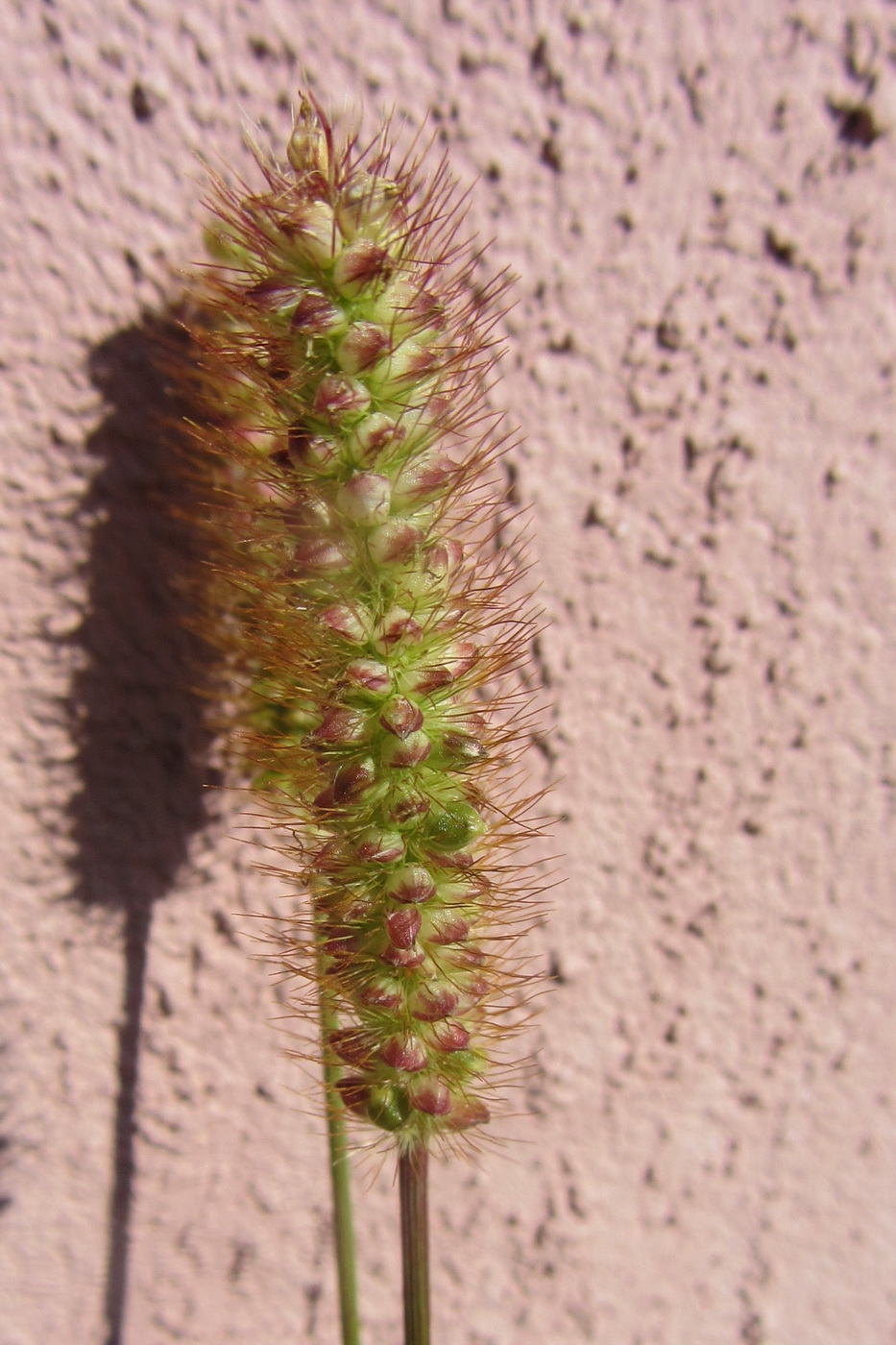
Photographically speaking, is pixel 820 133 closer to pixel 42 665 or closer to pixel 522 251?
pixel 522 251

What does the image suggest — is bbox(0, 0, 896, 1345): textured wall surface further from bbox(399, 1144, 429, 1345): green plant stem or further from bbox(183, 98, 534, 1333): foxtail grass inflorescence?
bbox(399, 1144, 429, 1345): green plant stem

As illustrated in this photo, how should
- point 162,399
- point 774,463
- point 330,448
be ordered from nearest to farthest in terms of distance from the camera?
1. point 330,448
2. point 162,399
3. point 774,463

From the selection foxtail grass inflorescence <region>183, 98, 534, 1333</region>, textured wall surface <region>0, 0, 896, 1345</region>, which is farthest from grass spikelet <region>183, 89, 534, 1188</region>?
textured wall surface <region>0, 0, 896, 1345</region>

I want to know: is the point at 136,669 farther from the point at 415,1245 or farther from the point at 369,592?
the point at 415,1245

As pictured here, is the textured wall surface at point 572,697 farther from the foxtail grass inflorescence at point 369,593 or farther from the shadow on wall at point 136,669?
the foxtail grass inflorescence at point 369,593

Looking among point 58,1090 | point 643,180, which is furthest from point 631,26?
point 58,1090

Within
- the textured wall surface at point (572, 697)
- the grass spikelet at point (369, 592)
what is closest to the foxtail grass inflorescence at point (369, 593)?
the grass spikelet at point (369, 592)
